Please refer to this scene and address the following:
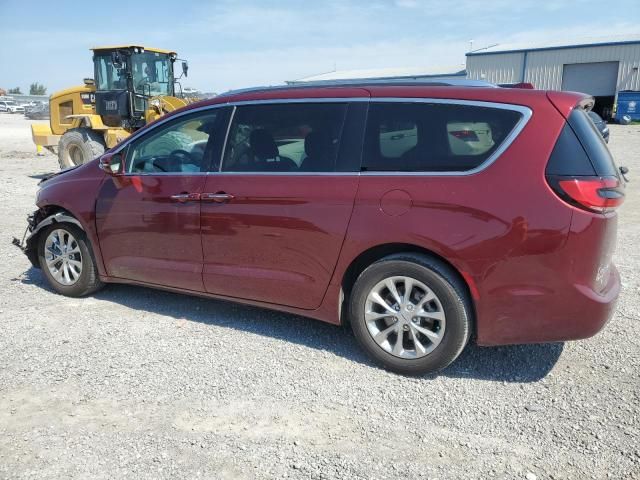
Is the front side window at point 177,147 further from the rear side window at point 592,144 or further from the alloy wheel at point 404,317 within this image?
the rear side window at point 592,144

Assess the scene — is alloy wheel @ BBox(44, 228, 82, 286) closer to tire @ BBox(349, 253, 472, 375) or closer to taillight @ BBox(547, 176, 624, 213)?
tire @ BBox(349, 253, 472, 375)

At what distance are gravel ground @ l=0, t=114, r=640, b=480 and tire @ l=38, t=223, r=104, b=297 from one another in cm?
26

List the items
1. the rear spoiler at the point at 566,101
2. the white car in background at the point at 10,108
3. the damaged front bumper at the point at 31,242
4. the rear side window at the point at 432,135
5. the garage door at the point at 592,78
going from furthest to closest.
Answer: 1. the white car in background at the point at 10,108
2. the garage door at the point at 592,78
3. the damaged front bumper at the point at 31,242
4. the rear side window at the point at 432,135
5. the rear spoiler at the point at 566,101

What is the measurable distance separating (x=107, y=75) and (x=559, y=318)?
503 inches

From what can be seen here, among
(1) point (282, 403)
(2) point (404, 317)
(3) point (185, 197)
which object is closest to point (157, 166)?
(3) point (185, 197)

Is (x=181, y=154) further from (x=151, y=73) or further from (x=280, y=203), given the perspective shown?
(x=151, y=73)

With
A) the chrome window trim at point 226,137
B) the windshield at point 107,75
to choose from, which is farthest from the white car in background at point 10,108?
the chrome window trim at point 226,137

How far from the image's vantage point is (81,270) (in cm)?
485

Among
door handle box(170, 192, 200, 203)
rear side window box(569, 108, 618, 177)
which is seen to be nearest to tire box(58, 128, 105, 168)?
door handle box(170, 192, 200, 203)

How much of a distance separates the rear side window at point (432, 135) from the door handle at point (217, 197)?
1038 millimetres

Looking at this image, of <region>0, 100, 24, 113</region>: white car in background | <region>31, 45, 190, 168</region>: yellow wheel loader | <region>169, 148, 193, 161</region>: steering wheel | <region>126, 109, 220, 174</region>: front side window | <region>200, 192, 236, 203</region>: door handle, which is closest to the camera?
<region>200, 192, 236, 203</region>: door handle

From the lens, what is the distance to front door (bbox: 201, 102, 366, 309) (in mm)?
3619

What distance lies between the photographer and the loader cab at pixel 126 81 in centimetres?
1276

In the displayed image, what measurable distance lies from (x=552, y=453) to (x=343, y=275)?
62.2 inches
